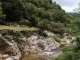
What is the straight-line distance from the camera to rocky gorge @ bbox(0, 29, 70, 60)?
42.3 meters

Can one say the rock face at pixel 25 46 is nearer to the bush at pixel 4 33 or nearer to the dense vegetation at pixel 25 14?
the bush at pixel 4 33

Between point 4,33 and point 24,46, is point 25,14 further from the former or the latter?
point 4,33

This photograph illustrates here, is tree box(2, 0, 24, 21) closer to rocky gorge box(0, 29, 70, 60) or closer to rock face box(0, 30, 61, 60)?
rocky gorge box(0, 29, 70, 60)

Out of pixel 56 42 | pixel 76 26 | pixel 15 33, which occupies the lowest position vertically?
pixel 56 42

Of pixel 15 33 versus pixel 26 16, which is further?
pixel 26 16

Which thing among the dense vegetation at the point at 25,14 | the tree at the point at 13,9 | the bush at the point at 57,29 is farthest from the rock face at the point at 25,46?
the bush at the point at 57,29

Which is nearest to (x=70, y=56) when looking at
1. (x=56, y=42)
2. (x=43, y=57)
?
(x=43, y=57)

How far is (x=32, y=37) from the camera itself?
55438 millimetres

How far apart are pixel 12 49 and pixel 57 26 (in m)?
30.7

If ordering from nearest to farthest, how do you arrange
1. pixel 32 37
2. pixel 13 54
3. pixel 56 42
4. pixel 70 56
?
pixel 70 56, pixel 13 54, pixel 32 37, pixel 56 42

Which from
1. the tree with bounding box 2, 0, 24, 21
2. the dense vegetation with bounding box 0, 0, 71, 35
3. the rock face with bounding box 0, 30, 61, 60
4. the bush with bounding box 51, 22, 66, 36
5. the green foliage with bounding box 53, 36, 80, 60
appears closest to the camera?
the green foliage with bounding box 53, 36, 80, 60

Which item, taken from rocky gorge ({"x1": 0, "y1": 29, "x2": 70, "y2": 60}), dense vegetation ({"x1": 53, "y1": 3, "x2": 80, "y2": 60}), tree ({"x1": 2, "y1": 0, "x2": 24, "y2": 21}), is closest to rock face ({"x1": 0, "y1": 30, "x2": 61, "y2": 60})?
rocky gorge ({"x1": 0, "y1": 29, "x2": 70, "y2": 60})

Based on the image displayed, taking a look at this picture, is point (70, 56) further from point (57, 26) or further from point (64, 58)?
point (57, 26)

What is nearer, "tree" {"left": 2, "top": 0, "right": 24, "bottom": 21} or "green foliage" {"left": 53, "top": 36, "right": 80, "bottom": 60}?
"green foliage" {"left": 53, "top": 36, "right": 80, "bottom": 60}
